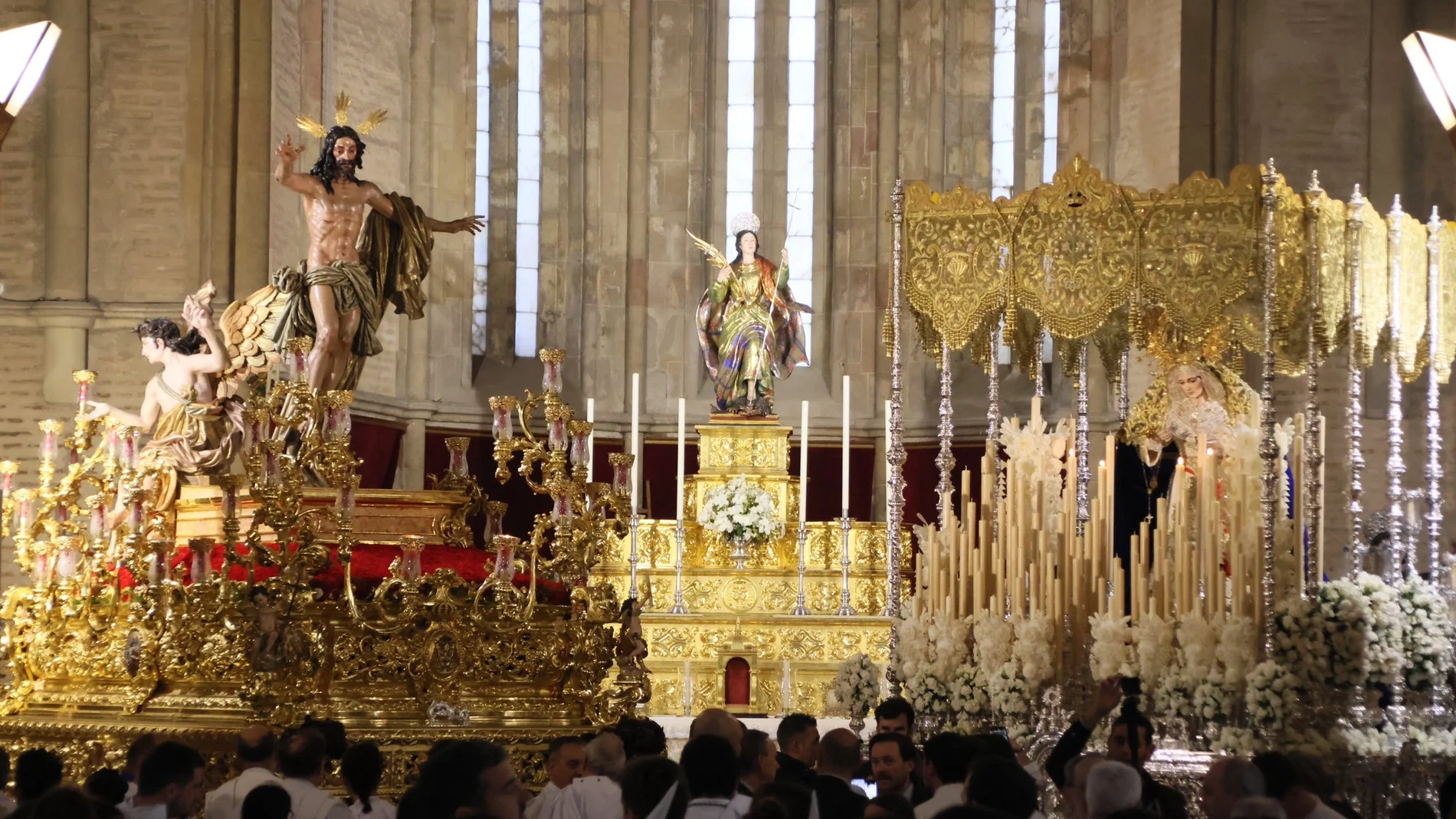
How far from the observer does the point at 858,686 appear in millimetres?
12070

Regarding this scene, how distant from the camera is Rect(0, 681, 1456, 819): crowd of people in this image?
5.32 m

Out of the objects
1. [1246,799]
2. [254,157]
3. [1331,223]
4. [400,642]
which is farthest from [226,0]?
[1246,799]

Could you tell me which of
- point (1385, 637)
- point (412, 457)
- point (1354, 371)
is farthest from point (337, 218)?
point (1385, 637)

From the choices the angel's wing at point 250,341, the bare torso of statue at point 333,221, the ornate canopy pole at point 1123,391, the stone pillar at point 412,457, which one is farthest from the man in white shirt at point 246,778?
the stone pillar at point 412,457

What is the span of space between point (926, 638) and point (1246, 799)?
665 centimetres

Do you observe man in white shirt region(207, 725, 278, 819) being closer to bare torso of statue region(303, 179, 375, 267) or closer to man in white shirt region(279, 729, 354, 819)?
man in white shirt region(279, 729, 354, 819)

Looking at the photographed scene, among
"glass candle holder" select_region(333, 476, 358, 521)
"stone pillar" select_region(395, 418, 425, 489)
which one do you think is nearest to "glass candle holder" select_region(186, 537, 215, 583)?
"glass candle holder" select_region(333, 476, 358, 521)

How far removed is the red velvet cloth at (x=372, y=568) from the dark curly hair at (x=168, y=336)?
2568 millimetres

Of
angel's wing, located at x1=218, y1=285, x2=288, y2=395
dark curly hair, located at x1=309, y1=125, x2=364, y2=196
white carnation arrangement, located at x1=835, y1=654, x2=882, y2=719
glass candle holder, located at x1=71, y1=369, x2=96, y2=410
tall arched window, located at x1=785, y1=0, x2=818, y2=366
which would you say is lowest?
white carnation arrangement, located at x1=835, y1=654, x2=882, y2=719

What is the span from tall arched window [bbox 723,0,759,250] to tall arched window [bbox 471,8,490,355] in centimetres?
245

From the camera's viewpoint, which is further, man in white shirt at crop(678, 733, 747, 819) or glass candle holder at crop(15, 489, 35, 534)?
glass candle holder at crop(15, 489, 35, 534)

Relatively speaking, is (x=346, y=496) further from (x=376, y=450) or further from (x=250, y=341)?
(x=376, y=450)

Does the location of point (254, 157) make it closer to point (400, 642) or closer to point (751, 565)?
point (751, 565)

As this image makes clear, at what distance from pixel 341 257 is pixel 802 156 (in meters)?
8.41
